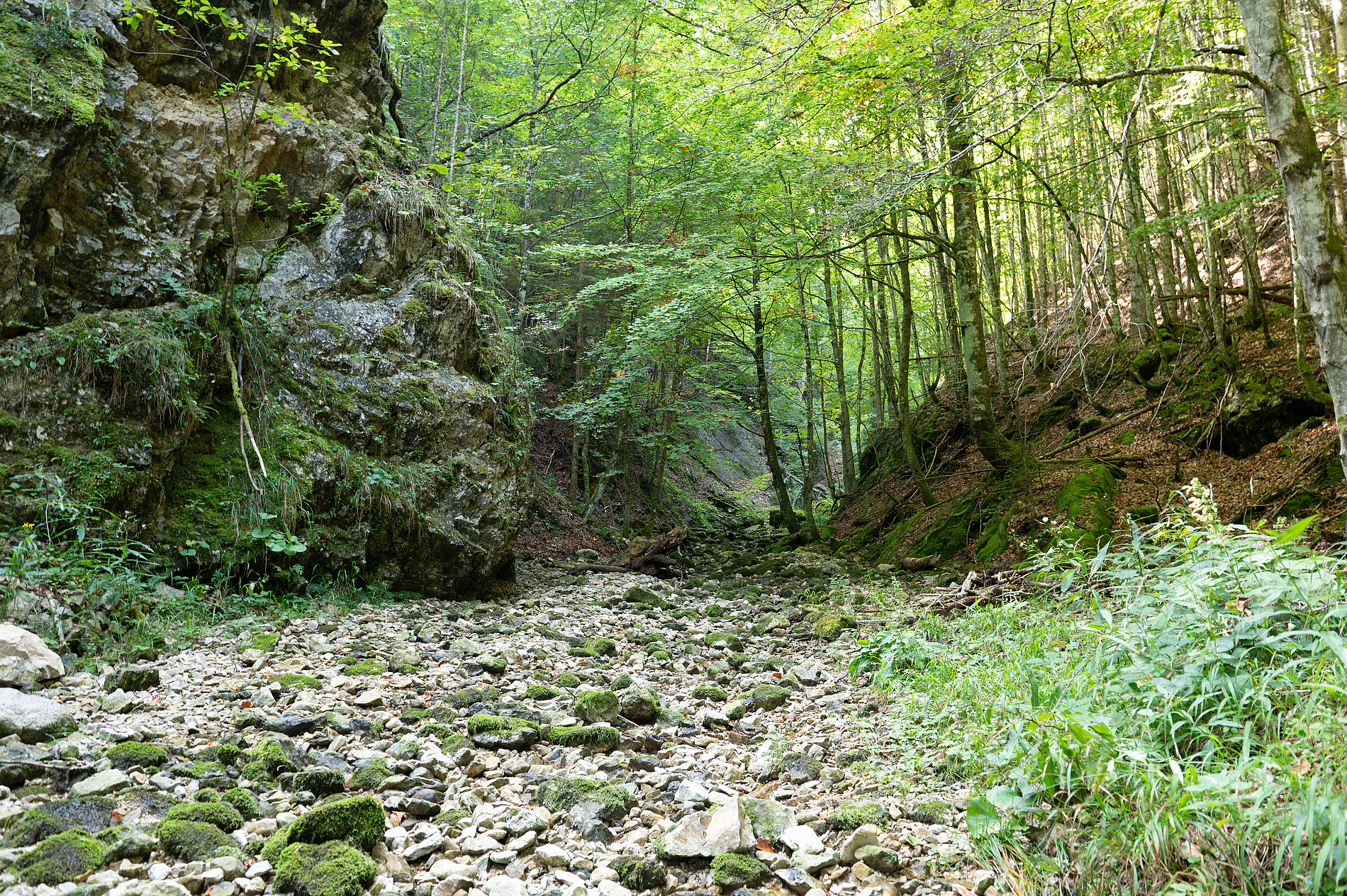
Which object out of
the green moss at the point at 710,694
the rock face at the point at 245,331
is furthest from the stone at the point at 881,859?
the rock face at the point at 245,331

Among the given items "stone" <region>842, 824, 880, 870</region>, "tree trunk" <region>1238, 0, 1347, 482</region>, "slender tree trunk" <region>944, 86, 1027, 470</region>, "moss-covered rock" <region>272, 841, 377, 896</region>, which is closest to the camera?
"moss-covered rock" <region>272, 841, 377, 896</region>

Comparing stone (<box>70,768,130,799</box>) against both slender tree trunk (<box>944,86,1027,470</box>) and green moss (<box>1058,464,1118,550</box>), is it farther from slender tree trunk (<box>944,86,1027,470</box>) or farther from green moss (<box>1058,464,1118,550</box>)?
slender tree trunk (<box>944,86,1027,470</box>)

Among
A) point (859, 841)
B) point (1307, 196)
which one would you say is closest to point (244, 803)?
point (859, 841)

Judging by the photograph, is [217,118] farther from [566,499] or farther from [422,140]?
[566,499]

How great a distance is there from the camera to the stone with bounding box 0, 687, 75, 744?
2.92 metres

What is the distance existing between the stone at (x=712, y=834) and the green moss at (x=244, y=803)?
154 centimetres

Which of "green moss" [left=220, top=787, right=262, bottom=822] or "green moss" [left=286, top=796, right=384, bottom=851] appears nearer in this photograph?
"green moss" [left=286, top=796, right=384, bottom=851]

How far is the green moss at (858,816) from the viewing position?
269cm

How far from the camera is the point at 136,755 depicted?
114 inches

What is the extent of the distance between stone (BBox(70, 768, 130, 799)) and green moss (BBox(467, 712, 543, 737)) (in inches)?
57.0

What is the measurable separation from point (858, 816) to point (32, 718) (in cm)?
348

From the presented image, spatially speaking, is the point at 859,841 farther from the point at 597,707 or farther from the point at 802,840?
the point at 597,707

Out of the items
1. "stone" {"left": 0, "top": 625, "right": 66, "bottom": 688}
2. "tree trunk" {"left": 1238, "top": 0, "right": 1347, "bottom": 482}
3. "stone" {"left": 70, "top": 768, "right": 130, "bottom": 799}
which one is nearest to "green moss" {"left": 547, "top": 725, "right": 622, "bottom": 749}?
"stone" {"left": 70, "top": 768, "right": 130, "bottom": 799}

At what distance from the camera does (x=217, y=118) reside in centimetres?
686
